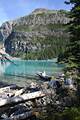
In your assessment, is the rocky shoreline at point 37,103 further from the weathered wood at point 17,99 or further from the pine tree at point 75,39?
the pine tree at point 75,39

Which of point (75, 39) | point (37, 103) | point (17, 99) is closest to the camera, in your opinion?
point (17, 99)

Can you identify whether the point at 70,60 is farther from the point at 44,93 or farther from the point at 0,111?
the point at 0,111

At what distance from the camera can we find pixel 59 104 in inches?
899

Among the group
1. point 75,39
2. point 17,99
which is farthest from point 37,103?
point 75,39

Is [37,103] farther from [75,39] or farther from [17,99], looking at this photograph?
[75,39]

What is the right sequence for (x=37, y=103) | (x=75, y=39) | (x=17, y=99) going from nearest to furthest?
(x=17, y=99), (x=75, y=39), (x=37, y=103)

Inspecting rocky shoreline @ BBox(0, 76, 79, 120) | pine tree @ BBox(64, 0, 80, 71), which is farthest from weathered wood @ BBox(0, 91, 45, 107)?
pine tree @ BBox(64, 0, 80, 71)

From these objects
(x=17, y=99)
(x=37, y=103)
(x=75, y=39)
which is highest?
(x=75, y=39)

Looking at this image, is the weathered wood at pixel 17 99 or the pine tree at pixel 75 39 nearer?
the weathered wood at pixel 17 99

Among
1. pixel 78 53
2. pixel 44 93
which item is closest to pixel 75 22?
pixel 78 53

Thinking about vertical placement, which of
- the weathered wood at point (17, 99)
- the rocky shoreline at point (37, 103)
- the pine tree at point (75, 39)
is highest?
the pine tree at point (75, 39)

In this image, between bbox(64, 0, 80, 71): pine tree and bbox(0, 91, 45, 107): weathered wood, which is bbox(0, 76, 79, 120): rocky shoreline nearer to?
bbox(0, 91, 45, 107): weathered wood

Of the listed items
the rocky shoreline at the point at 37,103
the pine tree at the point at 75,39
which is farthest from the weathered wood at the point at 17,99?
the pine tree at the point at 75,39

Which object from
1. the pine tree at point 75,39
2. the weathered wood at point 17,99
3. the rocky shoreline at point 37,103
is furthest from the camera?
the pine tree at point 75,39
